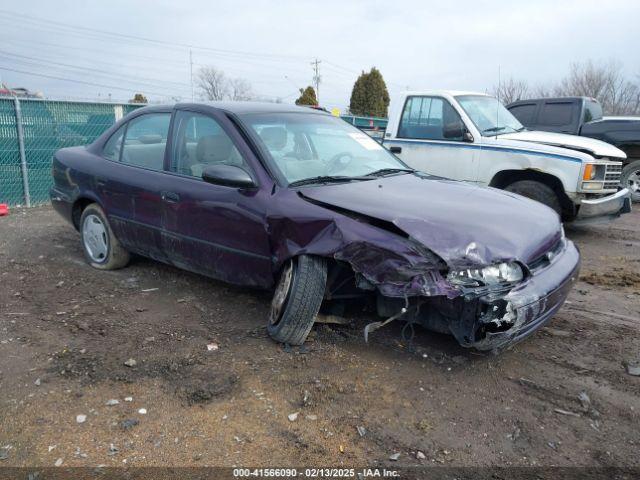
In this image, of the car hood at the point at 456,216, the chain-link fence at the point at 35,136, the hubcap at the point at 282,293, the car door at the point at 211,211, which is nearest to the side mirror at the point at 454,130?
the car hood at the point at 456,216

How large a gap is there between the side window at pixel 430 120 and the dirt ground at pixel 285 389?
336 cm

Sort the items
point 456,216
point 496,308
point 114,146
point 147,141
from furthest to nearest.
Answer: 1. point 114,146
2. point 147,141
3. point 456,216
4. point 496,308

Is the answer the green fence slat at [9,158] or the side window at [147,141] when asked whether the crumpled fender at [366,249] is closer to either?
the side window at [147,141]

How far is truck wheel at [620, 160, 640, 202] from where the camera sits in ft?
32.0

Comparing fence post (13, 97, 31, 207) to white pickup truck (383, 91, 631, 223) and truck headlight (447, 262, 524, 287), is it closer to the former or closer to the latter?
white pickup truck (383, 91, 631, 223)

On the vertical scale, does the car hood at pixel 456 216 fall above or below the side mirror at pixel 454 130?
below

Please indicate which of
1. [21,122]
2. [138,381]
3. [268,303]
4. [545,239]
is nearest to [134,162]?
[268,303]

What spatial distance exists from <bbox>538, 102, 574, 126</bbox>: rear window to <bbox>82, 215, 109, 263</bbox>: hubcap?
8332mm

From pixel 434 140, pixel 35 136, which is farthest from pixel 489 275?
pixel 35 136

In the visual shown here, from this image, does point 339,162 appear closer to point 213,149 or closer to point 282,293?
point 213,149

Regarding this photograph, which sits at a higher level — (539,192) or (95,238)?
(539,192)

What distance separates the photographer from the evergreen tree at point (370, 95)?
32062 mm

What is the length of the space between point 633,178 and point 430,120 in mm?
5047

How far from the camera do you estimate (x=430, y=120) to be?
24.5ft
